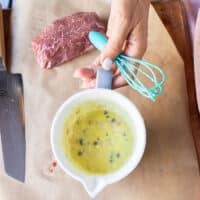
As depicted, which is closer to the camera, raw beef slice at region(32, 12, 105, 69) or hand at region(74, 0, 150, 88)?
hand at region(74, 0, 150, 88)

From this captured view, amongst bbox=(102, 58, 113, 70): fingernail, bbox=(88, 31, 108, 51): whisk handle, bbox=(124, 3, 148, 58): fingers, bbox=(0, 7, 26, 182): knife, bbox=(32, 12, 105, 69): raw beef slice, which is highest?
bbox=(124, 3, 148, 58): fingers

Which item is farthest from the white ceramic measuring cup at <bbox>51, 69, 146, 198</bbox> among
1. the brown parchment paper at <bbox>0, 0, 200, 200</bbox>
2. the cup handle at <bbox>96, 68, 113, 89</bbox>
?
the brown parchment paper at <bbox>0, 0, 200, 200</bbox>

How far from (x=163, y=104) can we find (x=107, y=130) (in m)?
0.17

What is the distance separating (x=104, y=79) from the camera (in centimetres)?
74

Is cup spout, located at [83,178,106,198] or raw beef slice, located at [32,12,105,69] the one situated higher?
raw beef slice, located at [32,12,105,69]

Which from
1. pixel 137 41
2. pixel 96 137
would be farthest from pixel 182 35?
pixel 96 137

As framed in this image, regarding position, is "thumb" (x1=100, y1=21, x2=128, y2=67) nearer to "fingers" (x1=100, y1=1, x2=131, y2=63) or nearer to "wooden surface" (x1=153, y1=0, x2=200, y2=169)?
"fingers" (x1=100, y1=1, x2=131, y2=63)

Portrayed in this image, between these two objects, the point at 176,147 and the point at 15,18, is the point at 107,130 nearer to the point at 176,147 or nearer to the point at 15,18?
the point at 176,147

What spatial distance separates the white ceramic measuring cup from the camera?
735 mm

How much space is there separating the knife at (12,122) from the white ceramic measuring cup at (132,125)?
155 mm

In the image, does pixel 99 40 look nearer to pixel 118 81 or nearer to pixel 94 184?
pixel 118 81

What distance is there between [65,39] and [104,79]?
9.0 inches

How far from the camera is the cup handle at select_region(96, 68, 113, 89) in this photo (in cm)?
73

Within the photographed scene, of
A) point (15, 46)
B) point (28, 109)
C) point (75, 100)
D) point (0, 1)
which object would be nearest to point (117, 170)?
point (75, 100)
